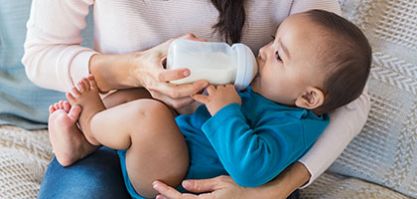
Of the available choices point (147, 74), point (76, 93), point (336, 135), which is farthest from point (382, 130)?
point (76, 93)

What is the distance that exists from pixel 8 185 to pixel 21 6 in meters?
0.46

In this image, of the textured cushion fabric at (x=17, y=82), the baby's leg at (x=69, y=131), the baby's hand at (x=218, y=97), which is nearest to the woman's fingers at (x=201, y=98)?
the baby's hand at (x=218, y=97)

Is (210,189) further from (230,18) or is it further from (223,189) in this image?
(230,18)

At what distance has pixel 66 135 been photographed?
1.18m

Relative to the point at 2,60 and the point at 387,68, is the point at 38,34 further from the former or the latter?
the point at 387,68

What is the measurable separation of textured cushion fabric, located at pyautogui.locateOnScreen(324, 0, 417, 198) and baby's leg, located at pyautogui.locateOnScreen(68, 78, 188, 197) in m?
0.47

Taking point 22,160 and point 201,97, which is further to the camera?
point 22,160

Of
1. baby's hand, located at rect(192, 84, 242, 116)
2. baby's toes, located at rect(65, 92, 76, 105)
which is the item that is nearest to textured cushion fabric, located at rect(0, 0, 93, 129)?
baby's toes, located at rect(65, 92, 76, 105)

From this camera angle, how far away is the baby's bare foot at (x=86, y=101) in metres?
1.17

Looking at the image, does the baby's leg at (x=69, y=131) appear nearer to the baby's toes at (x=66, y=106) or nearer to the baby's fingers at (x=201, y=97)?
the baby's toes at (x=66, y=106)

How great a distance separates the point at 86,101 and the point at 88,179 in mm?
146

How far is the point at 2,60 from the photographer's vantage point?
1557 millimetres

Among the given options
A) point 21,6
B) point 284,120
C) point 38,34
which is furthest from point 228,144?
point 21,6

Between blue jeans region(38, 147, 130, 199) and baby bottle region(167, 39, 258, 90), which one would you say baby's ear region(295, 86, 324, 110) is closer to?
baby bottle region(167, 39, 258, 90)
